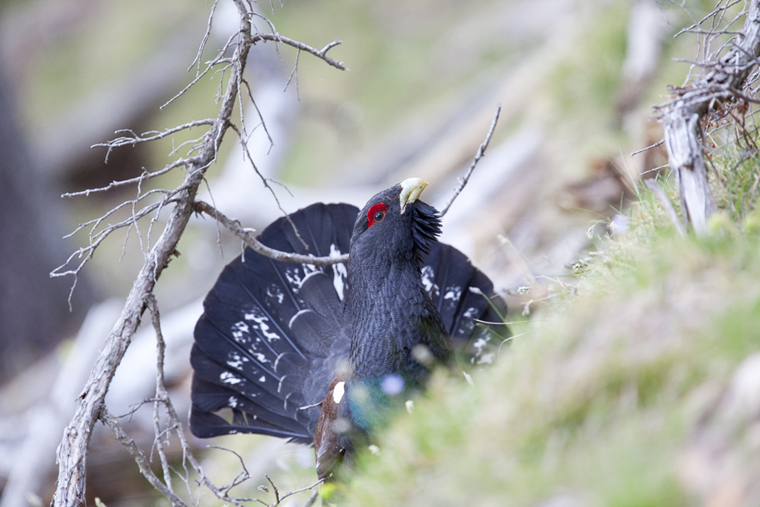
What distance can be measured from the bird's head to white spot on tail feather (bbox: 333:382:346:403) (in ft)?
2.38

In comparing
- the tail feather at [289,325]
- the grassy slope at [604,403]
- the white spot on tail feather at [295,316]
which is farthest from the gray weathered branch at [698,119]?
the white spot on tail feather at [295,316]

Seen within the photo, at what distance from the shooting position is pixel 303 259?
2.99 meters

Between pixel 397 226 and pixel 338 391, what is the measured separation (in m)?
0.99

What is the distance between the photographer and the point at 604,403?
1.56 metres

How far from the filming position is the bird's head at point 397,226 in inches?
117

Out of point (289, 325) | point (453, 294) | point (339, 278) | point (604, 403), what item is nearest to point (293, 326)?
point (289, 325)

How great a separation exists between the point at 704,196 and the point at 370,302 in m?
1.63

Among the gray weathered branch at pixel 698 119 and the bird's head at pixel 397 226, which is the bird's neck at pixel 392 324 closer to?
the bird's head at pixel 397 226

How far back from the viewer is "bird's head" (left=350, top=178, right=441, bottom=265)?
117 inches

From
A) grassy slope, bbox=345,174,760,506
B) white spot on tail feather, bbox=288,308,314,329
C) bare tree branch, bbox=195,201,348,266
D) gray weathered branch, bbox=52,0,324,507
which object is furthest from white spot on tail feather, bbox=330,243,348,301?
grassy slope, bbox=345,174,760,506

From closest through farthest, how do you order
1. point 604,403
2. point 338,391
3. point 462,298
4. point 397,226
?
point 604,403 → point 397,226 → point 338,391 → point 462,298

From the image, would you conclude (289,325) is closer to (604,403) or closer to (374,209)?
(374,209)

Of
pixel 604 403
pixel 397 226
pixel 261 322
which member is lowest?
pixel 604 403

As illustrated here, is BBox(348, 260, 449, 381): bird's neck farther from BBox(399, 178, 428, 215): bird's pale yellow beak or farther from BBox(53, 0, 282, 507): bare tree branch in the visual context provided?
BBox(53, 0, 282, 507): bare tree branch
